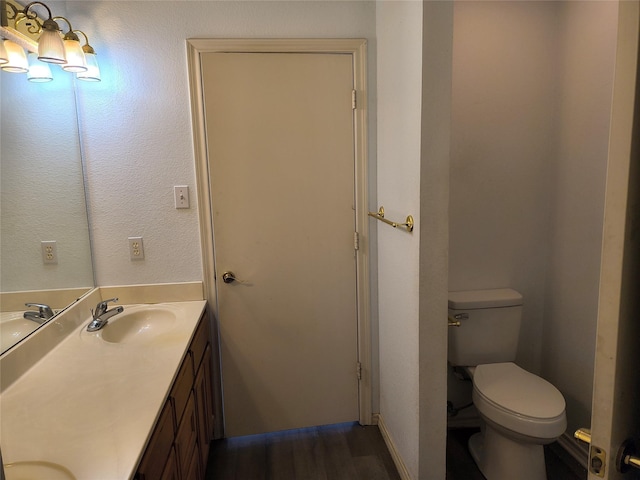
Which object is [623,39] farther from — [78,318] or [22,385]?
[78,318]

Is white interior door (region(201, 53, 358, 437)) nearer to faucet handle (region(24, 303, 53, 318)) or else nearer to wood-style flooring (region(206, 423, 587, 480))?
wood-style flooring (region(206, 423, 587, 480))

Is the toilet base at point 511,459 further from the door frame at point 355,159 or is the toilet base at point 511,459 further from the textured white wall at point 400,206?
the door frame at point 355,159

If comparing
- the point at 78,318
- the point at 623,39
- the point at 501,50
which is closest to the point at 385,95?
the point at 501,50

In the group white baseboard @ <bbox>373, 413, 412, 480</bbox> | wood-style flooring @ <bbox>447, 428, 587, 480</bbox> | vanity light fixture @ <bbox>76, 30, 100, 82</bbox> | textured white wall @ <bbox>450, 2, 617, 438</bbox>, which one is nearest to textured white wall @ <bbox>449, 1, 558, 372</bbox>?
textured white wall @ <bbox>450, 2, 617, 438</bbox>

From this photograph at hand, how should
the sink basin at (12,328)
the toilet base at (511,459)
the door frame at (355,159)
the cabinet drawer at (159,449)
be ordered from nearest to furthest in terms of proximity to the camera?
the cabinet drawer at (159,449), the sink basin at (12,328), the toilet base at (511,459), the door frame at (355,159)

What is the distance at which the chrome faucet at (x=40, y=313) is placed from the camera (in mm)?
1466

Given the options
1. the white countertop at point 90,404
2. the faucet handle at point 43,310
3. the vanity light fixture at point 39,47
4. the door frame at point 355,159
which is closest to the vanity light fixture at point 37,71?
the vanity light fixture at point 39,47

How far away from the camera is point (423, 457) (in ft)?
5.71

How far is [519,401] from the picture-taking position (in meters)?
1.82

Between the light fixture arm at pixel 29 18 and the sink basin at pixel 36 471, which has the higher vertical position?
the light fixture arm at pixel 29 18

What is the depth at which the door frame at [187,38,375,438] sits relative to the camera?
198 cm

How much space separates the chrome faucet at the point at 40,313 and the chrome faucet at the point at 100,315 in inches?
7.4

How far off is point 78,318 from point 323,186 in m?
1.28

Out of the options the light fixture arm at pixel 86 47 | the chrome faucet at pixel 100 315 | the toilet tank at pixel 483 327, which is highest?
the light fixture arm at pixel 86 47
